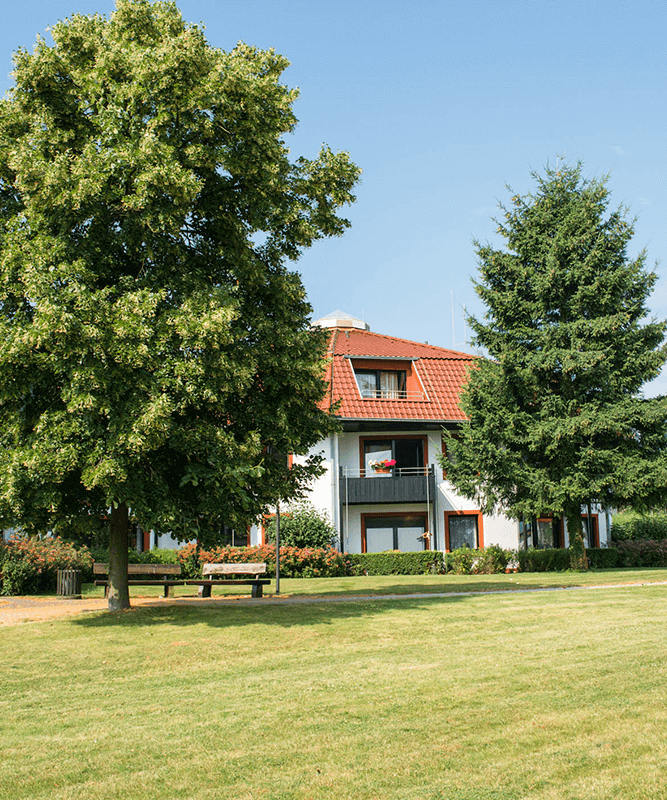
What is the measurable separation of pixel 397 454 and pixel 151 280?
2072 cm

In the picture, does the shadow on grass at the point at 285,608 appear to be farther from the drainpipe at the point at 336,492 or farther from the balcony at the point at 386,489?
the drainpipe at the point at 336,492

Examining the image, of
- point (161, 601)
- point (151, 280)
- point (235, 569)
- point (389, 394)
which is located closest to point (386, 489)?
point (389, 394)

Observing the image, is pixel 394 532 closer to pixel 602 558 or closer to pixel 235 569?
pixel 602 558

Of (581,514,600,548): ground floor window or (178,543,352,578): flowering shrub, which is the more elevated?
(581,514,600,548): ground floor window

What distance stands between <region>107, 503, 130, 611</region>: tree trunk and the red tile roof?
15.4 metres

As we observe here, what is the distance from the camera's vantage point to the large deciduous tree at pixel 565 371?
26.7 meters

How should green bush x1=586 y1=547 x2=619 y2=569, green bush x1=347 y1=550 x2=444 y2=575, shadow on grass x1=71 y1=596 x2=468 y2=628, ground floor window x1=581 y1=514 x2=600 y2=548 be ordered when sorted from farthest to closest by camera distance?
ground floor window x1=581 y1=514 x2=600 y2=548 → green bush x1=586 y1=547 x2=619 y2=569 → green bush x1=347 y1=550 x2=444 y2=575 → shadow on grass x1=71 y1=596 x2=468 y2=628

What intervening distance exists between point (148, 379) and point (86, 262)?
2.51 m

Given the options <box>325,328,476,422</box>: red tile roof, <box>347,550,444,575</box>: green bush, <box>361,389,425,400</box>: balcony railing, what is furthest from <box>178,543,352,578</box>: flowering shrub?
<box>361,389,425,400</box>: balcony railing

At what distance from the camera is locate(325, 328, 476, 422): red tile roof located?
31875 mm

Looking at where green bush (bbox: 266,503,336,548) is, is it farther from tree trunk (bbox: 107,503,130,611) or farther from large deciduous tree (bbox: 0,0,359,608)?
large deciduous tree (bbox: 0,0,359,608)

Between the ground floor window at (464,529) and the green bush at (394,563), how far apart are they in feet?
11.2

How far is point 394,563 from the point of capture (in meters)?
29.0

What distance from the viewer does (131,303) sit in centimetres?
1267
